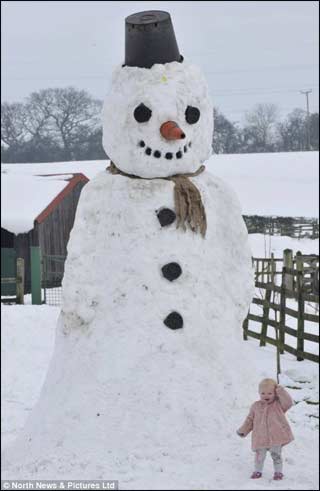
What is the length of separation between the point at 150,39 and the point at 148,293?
2.07m

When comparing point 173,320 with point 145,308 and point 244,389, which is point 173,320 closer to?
point 145,308

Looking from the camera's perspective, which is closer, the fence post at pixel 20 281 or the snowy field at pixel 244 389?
the snowy field at pixel 244 389

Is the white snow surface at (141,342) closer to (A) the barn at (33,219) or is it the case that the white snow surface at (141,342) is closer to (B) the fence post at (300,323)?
(B) the fence post at (300,323)

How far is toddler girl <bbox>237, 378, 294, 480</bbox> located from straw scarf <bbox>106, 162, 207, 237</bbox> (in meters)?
1.58

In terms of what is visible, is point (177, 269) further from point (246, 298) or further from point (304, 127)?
point (304, 127)

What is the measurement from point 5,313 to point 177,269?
24.0 feet

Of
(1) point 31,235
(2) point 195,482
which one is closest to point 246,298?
(2) point 195,482

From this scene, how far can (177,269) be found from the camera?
648cm

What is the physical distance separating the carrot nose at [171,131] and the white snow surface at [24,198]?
10.7 meters

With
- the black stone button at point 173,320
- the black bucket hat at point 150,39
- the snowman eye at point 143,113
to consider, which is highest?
the black bucket hat at point 150,39

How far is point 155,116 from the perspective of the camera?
6449 millimetres

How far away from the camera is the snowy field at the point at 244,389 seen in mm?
5691

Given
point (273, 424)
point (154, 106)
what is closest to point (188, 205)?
point (154, 106)

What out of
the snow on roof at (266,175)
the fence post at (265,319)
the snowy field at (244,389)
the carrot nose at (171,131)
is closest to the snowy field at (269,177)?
the snow on roof at (266,175)
